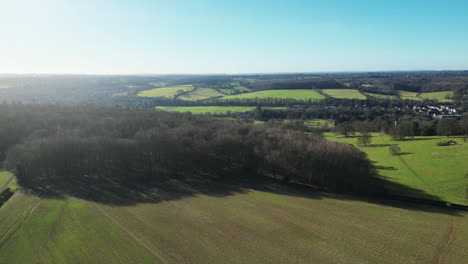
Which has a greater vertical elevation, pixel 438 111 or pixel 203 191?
pixel 438 111

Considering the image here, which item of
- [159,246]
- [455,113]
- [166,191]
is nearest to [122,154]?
[166,191]

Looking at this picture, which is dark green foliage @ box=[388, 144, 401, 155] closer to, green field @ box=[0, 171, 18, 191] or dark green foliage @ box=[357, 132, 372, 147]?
dark green foliage @ box=[357, 132, 372, 147]

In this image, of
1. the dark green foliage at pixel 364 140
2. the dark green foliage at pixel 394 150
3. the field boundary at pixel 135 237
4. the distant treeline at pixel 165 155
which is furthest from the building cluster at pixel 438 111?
the field boundary at pixel 135 237

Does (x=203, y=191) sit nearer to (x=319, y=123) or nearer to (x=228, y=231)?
(x=228, y=231)

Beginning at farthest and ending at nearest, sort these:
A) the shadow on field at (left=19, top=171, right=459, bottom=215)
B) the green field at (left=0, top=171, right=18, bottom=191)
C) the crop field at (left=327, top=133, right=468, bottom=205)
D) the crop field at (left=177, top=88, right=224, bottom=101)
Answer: the crop field at (left=177, top=88, right=224, bottom=101) < the crop field at (left=327, top=133, right=468, bottom=205) < the green field at (left=0, top=171, right=18, bottom=191) < the shadow on field at (left=19, top=171, right=459, bottom=215)

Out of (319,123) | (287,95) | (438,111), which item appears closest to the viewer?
(319,123)

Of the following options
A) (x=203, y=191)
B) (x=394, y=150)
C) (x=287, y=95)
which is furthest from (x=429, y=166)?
(x=287, y=95)

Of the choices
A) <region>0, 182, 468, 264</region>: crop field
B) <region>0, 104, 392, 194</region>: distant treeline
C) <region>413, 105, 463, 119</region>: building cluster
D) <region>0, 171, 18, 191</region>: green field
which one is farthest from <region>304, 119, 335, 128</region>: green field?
<region>0, 171, 18, 191</region>: green field
